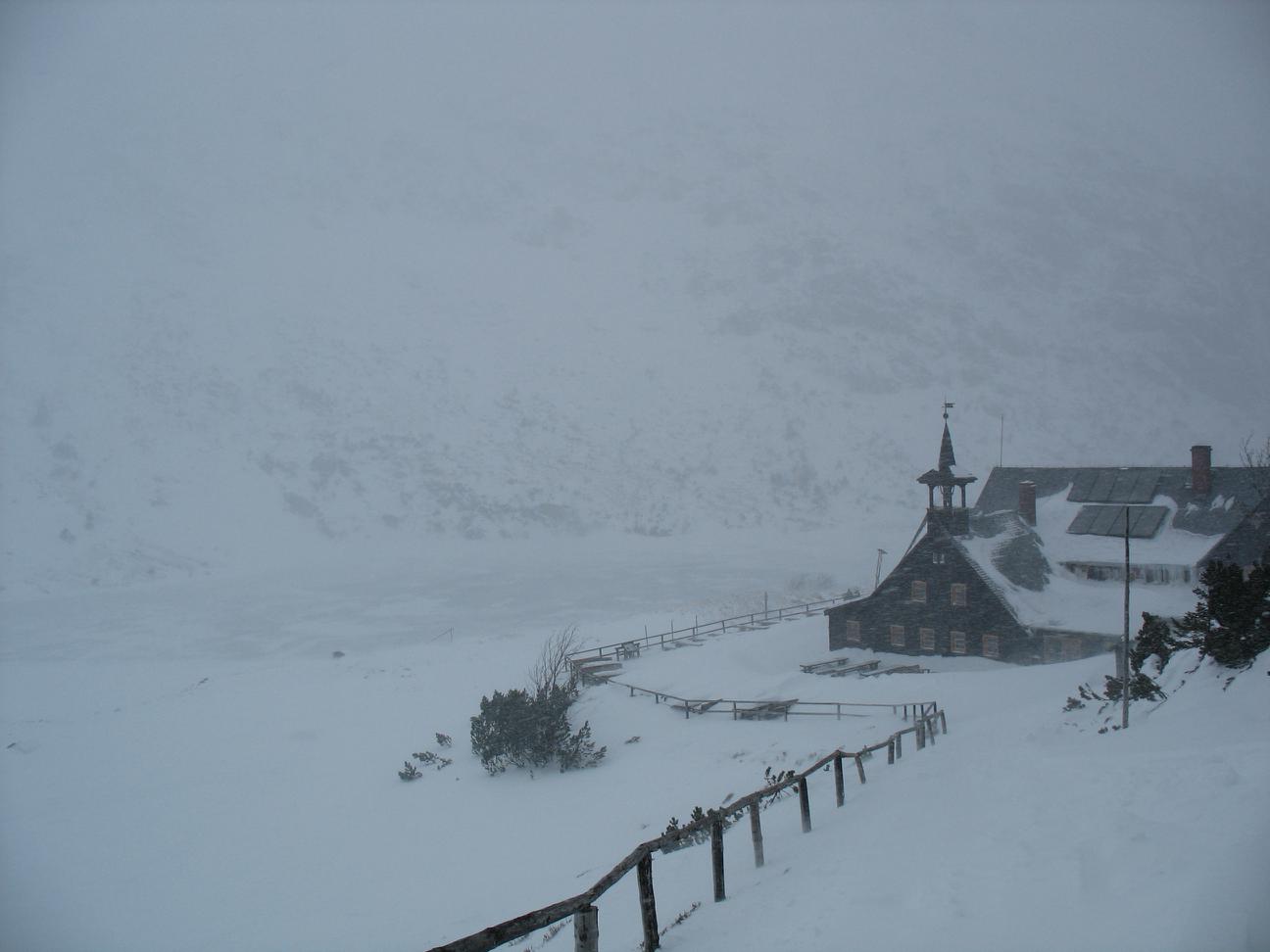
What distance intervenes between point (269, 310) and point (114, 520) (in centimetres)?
3788

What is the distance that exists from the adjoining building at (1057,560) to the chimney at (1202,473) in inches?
1.5

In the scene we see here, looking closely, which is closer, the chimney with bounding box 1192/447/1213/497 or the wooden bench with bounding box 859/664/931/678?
the wooden bench with bounding box 859/664/931/678

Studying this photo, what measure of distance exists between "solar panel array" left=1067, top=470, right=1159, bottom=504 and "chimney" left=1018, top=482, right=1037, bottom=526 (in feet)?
4.10

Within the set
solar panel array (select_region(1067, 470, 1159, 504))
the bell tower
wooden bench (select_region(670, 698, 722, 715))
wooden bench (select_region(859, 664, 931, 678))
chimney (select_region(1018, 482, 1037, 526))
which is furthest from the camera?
chimney (select_region(1018, 482, 1037, 526))

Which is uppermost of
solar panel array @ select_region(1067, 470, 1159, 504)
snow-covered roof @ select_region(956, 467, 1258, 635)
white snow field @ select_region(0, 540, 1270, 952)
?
solar panel array @ select_region(1067, 470, 1159, 504)

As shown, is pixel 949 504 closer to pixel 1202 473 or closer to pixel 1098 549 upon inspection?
pixel 1098 549

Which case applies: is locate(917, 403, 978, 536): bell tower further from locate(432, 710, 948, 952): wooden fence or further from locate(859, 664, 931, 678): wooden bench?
locate(432, 710, 948, 952): wooden fence

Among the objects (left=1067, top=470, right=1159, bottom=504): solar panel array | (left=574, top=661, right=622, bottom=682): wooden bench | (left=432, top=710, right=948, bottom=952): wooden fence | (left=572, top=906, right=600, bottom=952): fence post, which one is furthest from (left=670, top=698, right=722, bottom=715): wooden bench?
(left=572, top=906, right=600, bottom=952): fence post

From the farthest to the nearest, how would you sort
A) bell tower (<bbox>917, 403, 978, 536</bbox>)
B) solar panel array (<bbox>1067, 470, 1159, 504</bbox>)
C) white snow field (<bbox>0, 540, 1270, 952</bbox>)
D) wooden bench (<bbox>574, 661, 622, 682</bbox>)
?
wooden bench (<bbox>574, 661, 622, 682</bbox>), bell tower (<bbox>917, 403, 978, 536</bbox>), solar panel array (<bbox>1067, 470, 1159, 504</bbox>), white snow field (<bbox>0, 540, 1270, 952</bbox>)

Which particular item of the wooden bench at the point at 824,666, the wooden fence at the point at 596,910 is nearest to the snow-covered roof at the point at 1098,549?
the wooden bench at the point at 824,666

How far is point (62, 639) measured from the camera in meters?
42.2

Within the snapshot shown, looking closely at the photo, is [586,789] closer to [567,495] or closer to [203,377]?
[567,495]

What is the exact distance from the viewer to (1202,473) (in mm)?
27469

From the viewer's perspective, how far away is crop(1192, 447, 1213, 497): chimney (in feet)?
90.0
